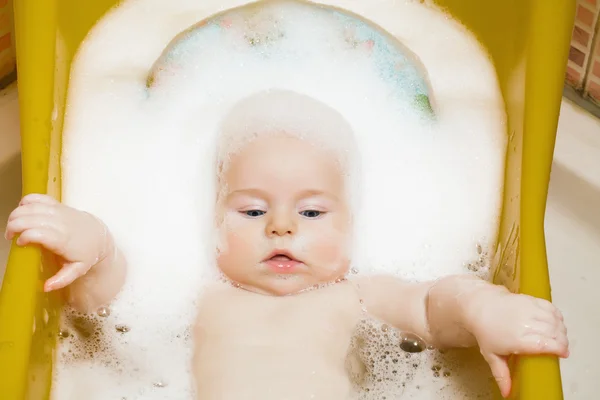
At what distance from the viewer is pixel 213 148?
118 cm

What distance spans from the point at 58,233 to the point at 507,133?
66 centimetres

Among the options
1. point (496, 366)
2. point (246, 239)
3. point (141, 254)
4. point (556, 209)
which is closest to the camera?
point (496, 366)

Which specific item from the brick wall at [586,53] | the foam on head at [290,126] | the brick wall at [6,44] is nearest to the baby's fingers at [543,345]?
the foam on head at [290,126]

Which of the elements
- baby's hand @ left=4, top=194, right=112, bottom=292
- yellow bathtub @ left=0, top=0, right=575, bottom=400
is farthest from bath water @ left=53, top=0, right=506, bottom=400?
baby's hand @ left=4, top=194, right=112, bottom=292

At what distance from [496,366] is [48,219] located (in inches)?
20.7

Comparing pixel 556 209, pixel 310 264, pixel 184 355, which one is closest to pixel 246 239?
pixel 310 264

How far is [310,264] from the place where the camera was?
100 cm

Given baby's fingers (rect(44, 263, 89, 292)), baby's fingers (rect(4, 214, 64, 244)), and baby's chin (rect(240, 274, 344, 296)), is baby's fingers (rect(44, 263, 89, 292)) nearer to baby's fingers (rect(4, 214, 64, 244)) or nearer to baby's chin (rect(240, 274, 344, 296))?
baby's fingers (rect(4, 214, 64, 244))

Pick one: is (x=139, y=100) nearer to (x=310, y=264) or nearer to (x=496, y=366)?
(x=310, y=264)

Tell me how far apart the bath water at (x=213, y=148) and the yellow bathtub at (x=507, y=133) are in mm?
39

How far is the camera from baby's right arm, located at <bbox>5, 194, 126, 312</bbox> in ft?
2.86

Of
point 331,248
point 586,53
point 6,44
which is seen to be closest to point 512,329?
point 331,248

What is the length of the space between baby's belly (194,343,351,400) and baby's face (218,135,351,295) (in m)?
0.09

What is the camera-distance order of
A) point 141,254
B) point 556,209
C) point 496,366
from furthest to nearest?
1. point 556,209
2. point 141,254
3. point 496,366
